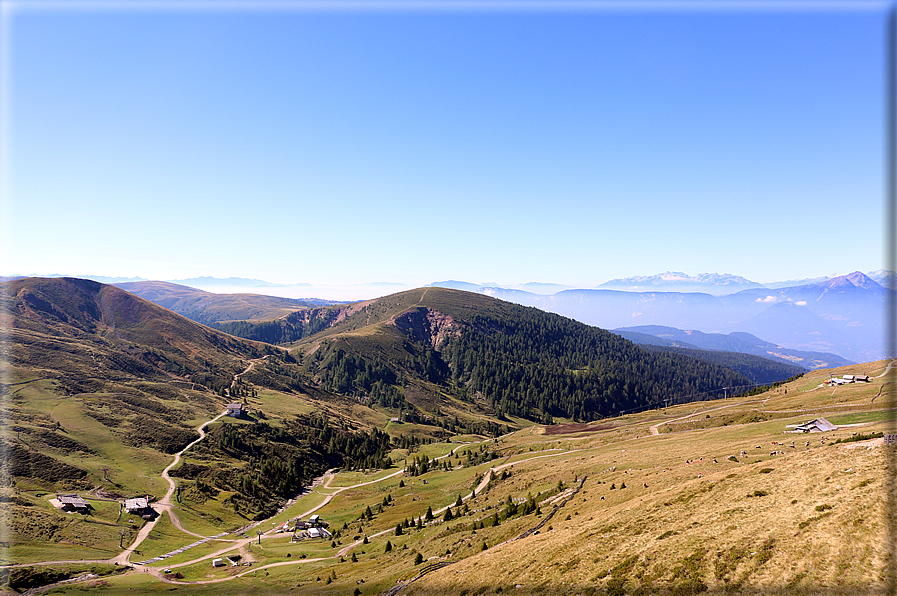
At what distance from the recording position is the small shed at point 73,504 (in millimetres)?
93375

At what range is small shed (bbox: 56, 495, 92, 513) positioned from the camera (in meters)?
93.4

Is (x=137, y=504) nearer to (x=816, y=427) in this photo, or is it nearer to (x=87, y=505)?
(x=87, y=505)

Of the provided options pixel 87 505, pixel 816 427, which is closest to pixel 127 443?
pixel 87 505

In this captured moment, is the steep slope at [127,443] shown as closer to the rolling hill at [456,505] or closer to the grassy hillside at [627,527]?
the rolling hill at [456,505]

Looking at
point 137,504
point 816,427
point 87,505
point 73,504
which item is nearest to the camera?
point 816,427

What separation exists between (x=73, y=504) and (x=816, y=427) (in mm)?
152464

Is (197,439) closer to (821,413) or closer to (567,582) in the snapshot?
(567,582)

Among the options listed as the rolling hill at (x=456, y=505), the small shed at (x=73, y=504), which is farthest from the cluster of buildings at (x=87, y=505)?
the rolling hill at (x=456, y=505)

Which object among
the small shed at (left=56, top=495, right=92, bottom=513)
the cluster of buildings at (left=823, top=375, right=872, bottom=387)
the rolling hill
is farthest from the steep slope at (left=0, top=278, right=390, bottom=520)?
the cluster of buildings at (left=823, top=375, right=872, bottom=387)

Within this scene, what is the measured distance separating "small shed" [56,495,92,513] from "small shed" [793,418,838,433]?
5824 inches

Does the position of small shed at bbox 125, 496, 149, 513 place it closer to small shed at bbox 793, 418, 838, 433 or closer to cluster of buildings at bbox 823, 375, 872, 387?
small shed at bbox 793, 418, 838, 433

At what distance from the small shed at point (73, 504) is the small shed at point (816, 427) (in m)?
148

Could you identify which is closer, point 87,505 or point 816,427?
point 816,427

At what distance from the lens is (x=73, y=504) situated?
309ft
